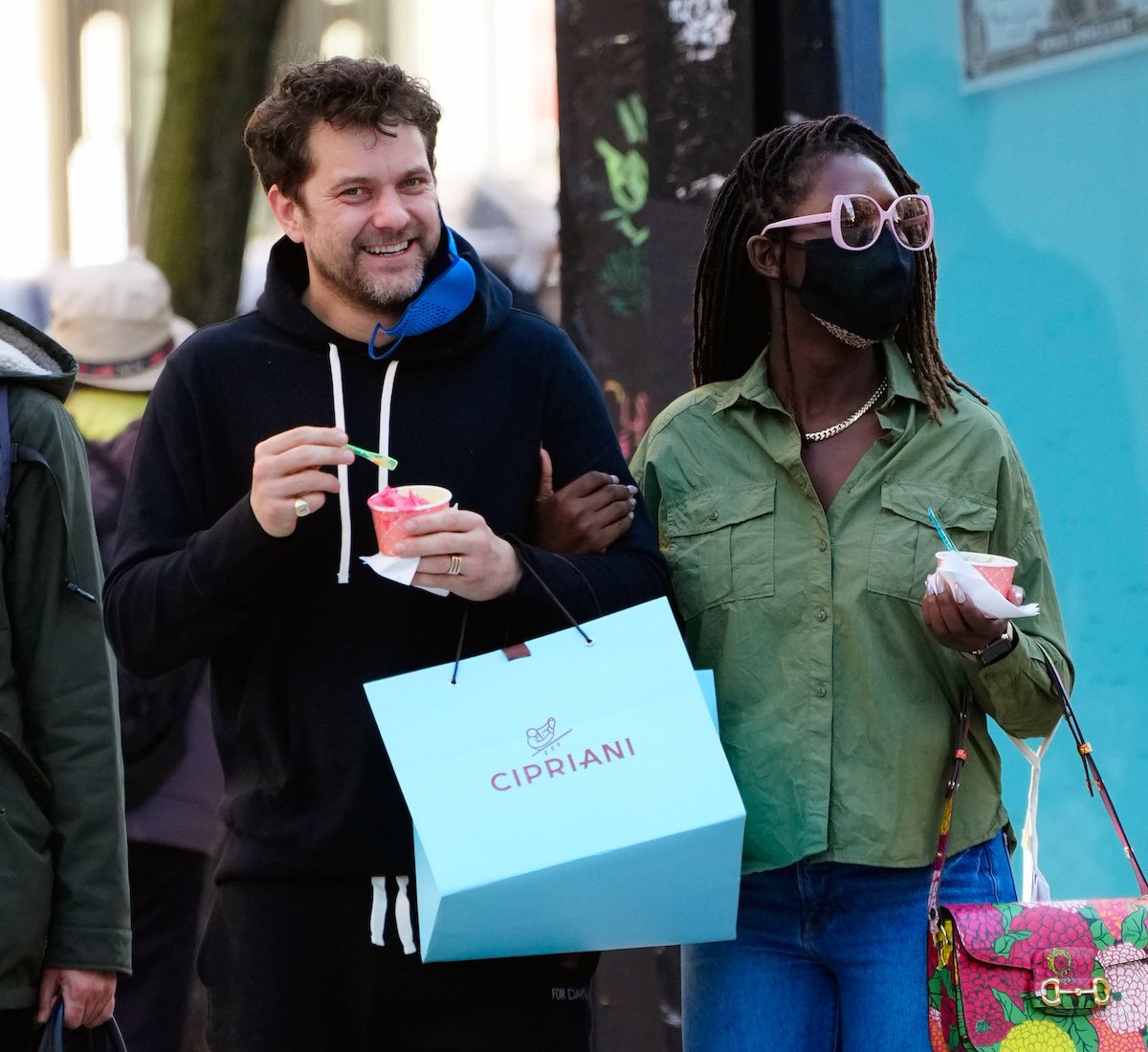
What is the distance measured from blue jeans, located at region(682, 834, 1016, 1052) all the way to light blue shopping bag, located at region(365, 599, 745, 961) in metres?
0.28

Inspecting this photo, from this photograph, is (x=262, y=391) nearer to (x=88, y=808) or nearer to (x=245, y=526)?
(x=245, y=526)

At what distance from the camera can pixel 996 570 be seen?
102 inches

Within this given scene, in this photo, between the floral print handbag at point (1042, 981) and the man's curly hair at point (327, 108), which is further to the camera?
the man's curly hair at point (327, 108)

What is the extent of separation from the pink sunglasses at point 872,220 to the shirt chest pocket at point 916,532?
40 cm

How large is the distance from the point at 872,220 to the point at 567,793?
3.51 feet

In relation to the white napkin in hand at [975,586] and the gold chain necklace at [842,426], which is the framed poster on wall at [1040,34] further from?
the white napkin in hand at [975,586]

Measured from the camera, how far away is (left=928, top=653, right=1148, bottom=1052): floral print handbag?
2.62m

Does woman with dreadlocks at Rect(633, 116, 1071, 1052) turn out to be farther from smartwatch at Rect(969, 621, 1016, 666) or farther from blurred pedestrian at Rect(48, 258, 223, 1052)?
blurred pedestrian at Rect(48, 258, 223, 1052)

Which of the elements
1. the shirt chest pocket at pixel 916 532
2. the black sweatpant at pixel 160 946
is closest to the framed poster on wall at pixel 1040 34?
the shirt chest pocket at pixel 916 532

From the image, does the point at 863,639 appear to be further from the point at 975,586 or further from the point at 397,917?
the point at 397,917

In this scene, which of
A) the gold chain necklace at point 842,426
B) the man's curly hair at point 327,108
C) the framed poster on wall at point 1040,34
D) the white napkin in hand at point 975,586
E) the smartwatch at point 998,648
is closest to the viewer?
the white napkin in hand at point 975,586

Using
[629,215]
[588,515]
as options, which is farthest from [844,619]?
[629,215]

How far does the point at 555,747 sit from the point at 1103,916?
0.87m

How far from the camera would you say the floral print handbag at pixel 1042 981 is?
8.59 feet
